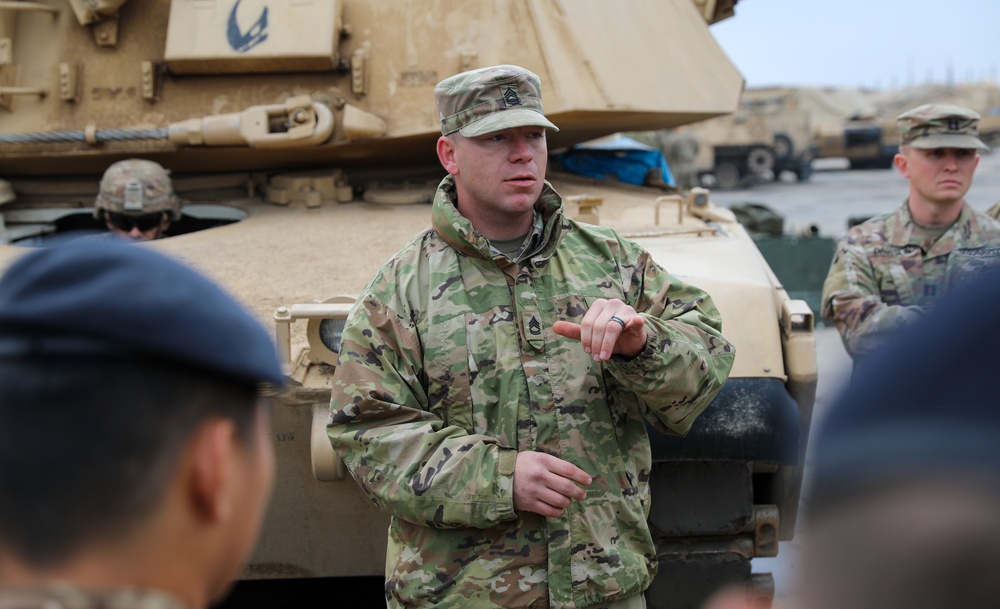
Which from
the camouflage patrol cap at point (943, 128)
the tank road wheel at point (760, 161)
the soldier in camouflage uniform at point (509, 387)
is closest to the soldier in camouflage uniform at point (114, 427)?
the soldier in camouflage uniform at point (509, 387)

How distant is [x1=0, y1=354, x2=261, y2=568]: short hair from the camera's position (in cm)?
103

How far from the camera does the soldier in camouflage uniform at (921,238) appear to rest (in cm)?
398

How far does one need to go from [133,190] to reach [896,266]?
2.83 meters

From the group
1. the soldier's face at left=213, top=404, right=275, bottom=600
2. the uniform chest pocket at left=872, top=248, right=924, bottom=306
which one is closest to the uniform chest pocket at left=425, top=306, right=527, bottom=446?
the soldier's face at left=213, top=404, right=275, bottom=600

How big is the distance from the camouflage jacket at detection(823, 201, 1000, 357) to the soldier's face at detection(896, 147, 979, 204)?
0.10 meters

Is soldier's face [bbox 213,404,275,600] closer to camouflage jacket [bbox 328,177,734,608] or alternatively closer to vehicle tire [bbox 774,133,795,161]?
camouflage jacket [bbox 328,177,734,608]

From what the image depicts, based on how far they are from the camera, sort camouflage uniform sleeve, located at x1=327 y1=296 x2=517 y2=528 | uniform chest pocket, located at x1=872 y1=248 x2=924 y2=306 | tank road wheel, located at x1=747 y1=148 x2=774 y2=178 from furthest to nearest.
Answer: tank road wheel, located at x1=747 y1=148 x2=774 y2=178 → uniform chest pocket, located at x1=872 y1=248 x2=924 y2=306 → camouflage uniform sleeve, located at x1=327 y1=296 x2=517 y2=528

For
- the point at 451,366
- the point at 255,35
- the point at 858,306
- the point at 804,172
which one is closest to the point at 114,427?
the point at 451,366

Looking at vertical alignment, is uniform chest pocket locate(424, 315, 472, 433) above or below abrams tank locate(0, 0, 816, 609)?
below

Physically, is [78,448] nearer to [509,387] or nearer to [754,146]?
[509,387]

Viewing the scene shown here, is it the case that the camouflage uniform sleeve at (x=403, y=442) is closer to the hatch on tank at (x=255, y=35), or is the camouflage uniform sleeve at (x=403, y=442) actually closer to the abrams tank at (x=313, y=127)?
the abrams tank at (x=313, y=127)

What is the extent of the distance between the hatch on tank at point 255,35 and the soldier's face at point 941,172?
2312 millimetres

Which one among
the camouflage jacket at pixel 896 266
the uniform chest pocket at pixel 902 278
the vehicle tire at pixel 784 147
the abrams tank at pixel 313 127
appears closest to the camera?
the abrams tank at pixel 313 127

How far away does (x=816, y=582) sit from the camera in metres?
1.00
